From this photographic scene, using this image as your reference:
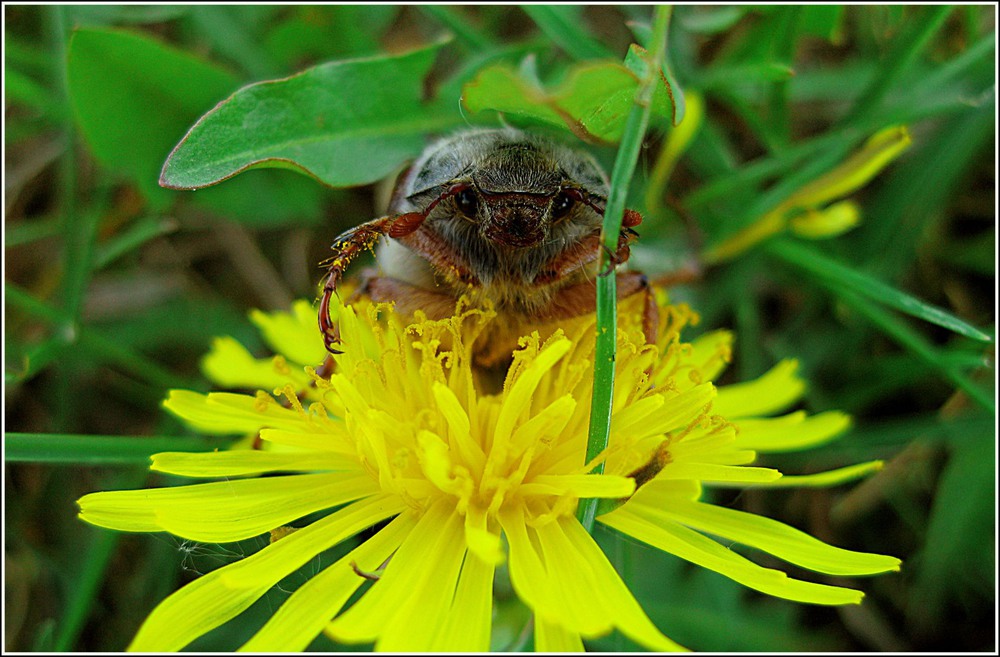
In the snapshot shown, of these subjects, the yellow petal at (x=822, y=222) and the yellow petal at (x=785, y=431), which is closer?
the yellow petal at (x=785, y=431)

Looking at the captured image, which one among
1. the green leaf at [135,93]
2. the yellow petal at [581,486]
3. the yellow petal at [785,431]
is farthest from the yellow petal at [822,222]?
the green leaf at [135,93]

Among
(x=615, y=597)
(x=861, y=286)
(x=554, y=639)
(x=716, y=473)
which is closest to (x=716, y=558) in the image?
(x=716, y=473)

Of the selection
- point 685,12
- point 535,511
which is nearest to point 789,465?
point 535,511

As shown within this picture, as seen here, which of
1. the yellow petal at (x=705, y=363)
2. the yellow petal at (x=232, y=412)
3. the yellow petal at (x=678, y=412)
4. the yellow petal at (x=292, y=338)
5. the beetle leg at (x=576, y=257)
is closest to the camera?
the beetle leg at (x=576, y=257)

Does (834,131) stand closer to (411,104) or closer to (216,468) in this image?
(411,104)

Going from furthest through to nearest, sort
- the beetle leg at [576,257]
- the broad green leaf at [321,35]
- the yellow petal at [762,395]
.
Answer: the broad green leaf at [321,35]
the yellow petal at [762,395]
the beetle leg at [576,257]

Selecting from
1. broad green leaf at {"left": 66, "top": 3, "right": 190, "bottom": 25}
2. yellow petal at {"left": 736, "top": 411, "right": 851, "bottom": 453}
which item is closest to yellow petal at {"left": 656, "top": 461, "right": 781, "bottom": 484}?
yellow petal at {"left": 736, "top": 411, "right": 851, "bottom": 453}

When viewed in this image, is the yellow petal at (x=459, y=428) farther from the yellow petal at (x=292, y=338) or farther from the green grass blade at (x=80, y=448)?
the yellow petal at (x=292, y=338)

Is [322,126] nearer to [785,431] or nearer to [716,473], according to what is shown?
[716,473]
